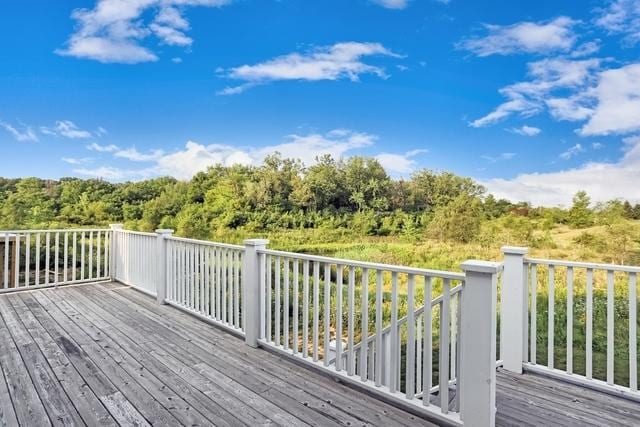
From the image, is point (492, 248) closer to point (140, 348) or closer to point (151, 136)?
point (140, 348)

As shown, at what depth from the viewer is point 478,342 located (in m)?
1.66

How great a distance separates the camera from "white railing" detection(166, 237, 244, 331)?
342 centimetres

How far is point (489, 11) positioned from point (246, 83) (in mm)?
7565

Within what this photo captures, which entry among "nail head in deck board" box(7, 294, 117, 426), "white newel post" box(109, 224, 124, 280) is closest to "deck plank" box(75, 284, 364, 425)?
"nail head in deck board" box(7, 294, 117, 426)

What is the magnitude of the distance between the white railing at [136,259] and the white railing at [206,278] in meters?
0.37

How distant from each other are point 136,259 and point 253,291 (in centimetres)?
310

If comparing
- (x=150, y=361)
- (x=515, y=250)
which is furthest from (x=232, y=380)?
(x=515, y=250)

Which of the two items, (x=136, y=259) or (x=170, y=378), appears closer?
(x=170, y=378)

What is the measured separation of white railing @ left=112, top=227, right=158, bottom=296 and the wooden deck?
141 centimetres

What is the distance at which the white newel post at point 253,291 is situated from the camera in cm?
304

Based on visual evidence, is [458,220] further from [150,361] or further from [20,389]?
[20,389]

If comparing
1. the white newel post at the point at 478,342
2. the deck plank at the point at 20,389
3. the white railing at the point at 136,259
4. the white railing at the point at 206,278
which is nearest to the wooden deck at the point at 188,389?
the deck plank at the point at 20,389

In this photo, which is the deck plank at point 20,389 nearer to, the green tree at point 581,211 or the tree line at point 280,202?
the tree line at point 280,202

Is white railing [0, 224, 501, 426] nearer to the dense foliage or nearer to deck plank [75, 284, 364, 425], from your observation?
deck plank [75, 284, 364, 425]
